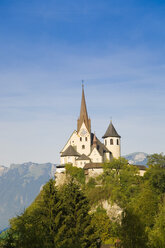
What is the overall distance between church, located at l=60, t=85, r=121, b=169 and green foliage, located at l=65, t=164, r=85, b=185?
305cm

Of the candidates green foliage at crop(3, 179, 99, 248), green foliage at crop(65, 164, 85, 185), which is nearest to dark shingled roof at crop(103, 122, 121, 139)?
green foliage at crop(65, 164, 85, 185)

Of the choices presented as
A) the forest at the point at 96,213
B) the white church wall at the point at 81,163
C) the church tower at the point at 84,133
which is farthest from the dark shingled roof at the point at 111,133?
the forest at the point at 96,213

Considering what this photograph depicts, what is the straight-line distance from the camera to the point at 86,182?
9819 cm

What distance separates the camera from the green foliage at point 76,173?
323 ft

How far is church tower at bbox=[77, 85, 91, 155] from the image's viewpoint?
106438 mm

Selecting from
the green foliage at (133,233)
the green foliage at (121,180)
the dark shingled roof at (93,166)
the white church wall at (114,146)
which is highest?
the white church wall at (114,146)

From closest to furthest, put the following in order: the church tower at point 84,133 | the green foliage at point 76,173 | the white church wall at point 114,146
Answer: the green foliage at point 76,173
the church tower at point 84,133
the white church wall at point 114,146

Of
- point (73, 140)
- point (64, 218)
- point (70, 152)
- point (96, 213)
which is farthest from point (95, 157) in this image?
point (64, 218)

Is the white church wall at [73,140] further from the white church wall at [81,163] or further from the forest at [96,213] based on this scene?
the forest at [96,213]

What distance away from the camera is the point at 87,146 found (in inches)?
4190

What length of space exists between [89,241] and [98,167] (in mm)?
46885

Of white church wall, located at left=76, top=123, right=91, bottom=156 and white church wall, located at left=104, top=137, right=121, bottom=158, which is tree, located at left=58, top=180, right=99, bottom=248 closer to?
white church wall, located at left=76, top=123, right=91, bottom=156

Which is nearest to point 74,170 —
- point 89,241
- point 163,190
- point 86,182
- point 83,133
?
point 86,182

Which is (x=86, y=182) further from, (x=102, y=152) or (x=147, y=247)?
(x=147, y=247)
